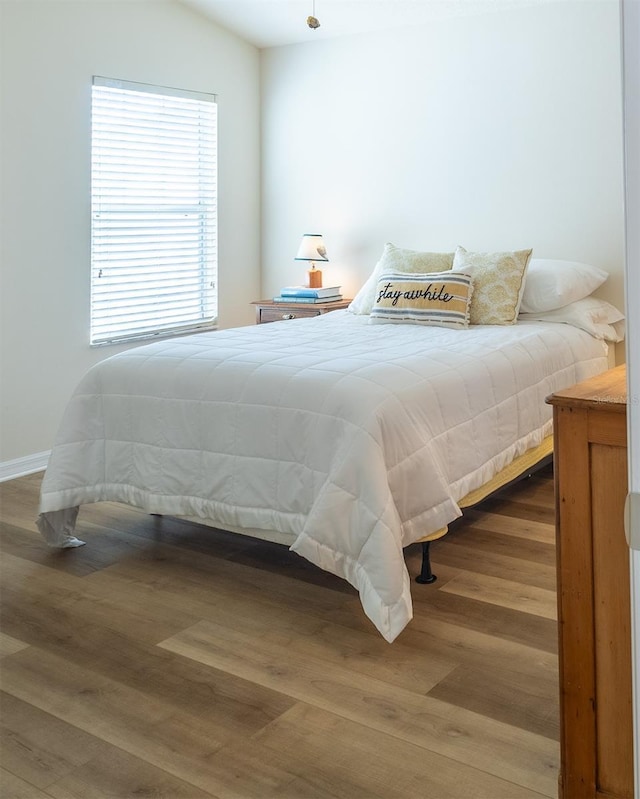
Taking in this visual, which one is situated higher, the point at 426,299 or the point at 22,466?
the point at 426,299

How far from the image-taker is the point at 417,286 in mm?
4047

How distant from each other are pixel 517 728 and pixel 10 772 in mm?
1154

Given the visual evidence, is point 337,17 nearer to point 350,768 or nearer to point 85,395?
point 85,395

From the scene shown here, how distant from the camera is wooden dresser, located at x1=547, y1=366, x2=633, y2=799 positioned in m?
1.56

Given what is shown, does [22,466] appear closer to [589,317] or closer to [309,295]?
[309,295]

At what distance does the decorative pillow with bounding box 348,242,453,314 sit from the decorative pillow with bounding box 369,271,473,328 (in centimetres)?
17

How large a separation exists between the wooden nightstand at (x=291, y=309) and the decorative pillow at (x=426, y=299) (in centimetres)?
89

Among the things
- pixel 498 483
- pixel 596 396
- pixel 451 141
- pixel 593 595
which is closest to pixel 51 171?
pixel 451 141

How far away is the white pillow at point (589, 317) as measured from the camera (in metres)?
4.10

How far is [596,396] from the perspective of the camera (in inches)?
62.2

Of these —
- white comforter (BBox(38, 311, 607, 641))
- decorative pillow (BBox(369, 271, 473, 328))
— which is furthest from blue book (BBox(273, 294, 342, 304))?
white comforter (BBox(38, 311, 607, 641))

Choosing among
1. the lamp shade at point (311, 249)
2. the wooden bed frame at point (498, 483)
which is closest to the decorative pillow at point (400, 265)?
the lamp shade at point (311, 249)

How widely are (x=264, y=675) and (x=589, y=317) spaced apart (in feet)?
8.59

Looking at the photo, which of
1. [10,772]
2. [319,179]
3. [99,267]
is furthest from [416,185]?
[10,772]
